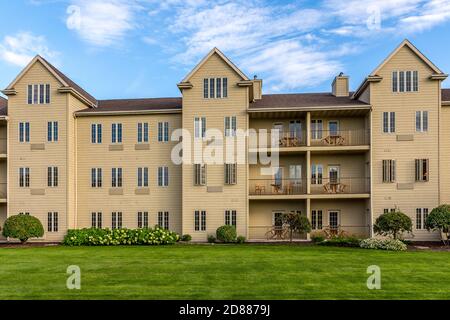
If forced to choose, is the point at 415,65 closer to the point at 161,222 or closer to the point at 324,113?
the point at 324,113

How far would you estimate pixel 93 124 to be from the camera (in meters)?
30.4

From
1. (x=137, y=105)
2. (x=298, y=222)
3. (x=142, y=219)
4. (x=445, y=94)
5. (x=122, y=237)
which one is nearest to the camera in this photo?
(x=298, y=222)

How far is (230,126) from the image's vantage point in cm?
2864

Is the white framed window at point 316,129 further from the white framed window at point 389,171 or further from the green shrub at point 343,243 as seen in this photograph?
the green shrub at point 343,243

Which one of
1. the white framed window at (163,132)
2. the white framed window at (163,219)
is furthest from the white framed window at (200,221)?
the white framed window at (163,132)

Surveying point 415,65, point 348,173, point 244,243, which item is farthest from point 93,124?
point 415,65

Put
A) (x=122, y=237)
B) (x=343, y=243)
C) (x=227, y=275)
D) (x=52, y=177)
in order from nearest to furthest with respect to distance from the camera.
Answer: (x=227, y=275) < (x=343, y=243) < (x=122, y=237) < (x=52, y=177)

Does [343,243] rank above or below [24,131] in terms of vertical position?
below

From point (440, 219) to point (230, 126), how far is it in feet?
46.2

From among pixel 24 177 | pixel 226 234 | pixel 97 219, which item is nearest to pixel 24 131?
pixel 24 177

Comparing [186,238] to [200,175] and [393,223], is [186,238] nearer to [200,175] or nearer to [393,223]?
[200,175]

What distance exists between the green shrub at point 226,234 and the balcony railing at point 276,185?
11.3ft
